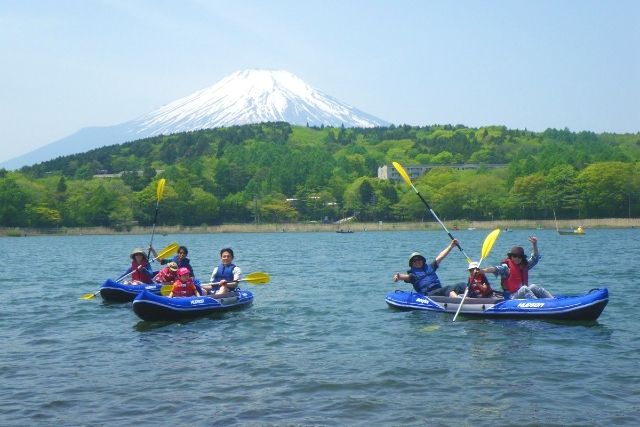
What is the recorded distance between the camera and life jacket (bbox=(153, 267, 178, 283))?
21.8m

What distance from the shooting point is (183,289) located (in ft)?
62.3

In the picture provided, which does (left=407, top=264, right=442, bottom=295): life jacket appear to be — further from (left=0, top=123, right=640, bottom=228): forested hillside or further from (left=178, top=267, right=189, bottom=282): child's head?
(left=0, top=123, right=640, bottom=228): forested hillside

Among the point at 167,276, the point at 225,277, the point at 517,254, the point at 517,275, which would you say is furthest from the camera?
the point at 167,276

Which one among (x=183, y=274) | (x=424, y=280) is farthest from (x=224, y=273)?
(x=424, y=280)

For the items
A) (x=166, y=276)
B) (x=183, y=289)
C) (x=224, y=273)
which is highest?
(x=224, y=273)

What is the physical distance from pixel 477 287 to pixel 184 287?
23.5ft

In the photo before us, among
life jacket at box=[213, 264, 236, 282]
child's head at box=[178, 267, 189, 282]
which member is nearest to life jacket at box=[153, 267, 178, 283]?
life jacket at box=[213, 264, 236, 282]

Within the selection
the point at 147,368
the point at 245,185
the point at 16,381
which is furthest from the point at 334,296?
the point at 245,185

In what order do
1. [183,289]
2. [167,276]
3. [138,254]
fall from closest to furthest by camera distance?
[183,289] < [167,276] < [138,254]

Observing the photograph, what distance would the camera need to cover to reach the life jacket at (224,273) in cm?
2022

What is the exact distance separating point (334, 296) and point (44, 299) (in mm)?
9623

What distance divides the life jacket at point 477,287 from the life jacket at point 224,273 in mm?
6269

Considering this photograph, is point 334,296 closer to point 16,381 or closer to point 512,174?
point 16,381

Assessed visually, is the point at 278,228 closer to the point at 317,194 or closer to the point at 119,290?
the point at 317,194
